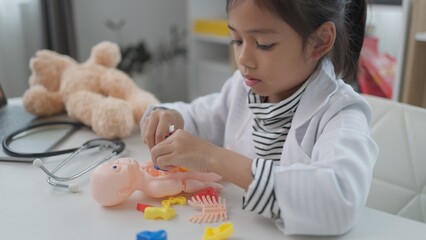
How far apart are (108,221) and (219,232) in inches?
6.1

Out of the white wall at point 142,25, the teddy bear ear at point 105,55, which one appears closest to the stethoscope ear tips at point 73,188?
the teddy bear ear at point 105,55

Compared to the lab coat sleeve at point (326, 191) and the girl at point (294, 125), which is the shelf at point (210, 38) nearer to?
the girl at point (294, 125)

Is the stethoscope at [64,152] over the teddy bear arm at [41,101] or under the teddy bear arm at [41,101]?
under

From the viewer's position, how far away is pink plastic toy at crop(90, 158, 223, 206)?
60 centimetres

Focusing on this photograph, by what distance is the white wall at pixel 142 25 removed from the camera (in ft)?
7.00

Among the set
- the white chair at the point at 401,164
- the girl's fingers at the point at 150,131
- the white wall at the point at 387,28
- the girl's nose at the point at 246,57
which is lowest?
the white chair at the point at 401,164

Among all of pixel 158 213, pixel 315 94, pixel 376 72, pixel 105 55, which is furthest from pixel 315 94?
pixel 376 72

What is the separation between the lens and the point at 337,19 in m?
0.68

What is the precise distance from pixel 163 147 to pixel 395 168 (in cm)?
46

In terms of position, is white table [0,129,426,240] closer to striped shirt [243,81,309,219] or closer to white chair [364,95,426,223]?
striped shirt [243,81,309,219]

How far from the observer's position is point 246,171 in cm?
57

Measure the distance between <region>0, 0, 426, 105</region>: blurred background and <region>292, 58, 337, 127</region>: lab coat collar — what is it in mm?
732

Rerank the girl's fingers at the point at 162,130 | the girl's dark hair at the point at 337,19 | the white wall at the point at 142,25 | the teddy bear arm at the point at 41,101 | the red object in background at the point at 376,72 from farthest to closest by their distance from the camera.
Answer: the white wall at the point at 142,25 → the red object in background at the point at 376,72 → the teddy bear arm at the point at 41,101 → the girl's fingers at the point at 162,130 → the girl's dark hair at the point at 337,19

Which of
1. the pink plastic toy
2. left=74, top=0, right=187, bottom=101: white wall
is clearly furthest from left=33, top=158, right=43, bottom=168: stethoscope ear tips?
left=74, top=0, right=187, bottom=101: white wall
